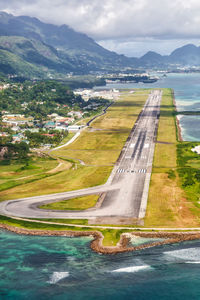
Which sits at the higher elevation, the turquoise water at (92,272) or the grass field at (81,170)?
the grass field at (81,170)

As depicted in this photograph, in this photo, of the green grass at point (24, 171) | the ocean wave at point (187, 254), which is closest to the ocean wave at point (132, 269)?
the ocean wave at point (187, 254)

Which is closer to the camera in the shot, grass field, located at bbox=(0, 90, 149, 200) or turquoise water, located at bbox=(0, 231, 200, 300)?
turquoise water, located at bbox=(0, 231, 200, 300)

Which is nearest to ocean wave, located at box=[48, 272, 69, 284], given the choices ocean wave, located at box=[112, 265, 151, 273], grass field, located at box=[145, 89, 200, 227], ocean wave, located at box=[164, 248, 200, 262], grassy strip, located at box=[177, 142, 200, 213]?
ocean wave, located at box=[112, 265, 151, 273]

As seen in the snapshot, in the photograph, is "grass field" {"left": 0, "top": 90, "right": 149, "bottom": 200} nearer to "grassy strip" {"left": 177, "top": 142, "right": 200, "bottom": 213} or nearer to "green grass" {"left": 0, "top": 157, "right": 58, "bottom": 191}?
"green grass" {"left": 0, "top": 157, "right": 58, "bottom": 191}

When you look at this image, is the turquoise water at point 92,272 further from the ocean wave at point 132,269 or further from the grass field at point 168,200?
the grass field at point 168,200

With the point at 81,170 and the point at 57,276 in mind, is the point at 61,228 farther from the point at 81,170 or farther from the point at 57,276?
the point at 81,170

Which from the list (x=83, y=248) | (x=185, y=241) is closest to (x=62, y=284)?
(x=83, y=248)
